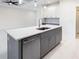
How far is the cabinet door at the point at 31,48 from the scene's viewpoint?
7.47 ft

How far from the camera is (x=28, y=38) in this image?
2400mm

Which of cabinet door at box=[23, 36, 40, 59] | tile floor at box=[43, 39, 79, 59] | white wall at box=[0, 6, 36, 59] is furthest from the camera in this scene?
white wall at box=[0, 6, 36, 59]

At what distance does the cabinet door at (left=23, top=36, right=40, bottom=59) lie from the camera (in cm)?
228

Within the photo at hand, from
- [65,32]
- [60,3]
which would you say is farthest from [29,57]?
[60,3]

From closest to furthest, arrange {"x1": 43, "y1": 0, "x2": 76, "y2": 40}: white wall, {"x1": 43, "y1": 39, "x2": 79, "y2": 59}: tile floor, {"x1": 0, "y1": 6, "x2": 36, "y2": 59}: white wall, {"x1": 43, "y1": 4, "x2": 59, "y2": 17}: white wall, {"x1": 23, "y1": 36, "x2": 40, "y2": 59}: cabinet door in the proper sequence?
{"x1": 23, "y1": 36, "x2": 40, "y2": 59}: cabinet door, {"x1": 43, "y1": 39, "x2": 79, "y2": 59}: tile floor, {"x1": 43, "y1": 0, "x2": 76, "y2": 40}: white wall, {"x1": 43, "y1": 4, "x2": 59, "y2": 17}: white wall, {"x1": 0, "y1": 6, "x2": 36, "y2": 59}: white wall

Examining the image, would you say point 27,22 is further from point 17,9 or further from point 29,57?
point 29,57

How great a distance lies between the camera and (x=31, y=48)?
2512mm

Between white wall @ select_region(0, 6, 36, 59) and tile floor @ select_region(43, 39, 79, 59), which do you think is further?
white wall @ select_region(0, 6, 36, 59)

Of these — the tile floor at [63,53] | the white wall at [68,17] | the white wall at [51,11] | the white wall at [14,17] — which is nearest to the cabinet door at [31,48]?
the tile floor at [63,53]

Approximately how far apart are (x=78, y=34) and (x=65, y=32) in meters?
1.01

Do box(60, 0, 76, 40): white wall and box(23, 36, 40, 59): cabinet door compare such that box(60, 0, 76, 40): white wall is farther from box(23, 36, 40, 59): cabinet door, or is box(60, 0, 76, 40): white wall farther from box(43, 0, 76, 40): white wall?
box(23, 36, 40, 59): cabinet door

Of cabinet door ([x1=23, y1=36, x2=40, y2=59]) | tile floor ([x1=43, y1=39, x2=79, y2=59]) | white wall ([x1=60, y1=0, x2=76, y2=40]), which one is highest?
white wall ([x1=60, y1=0, x2=76, y2=40])

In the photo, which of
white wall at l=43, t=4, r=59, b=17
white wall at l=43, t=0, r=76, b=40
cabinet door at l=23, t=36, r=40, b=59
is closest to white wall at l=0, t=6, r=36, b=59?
white wall at l=43, t=4, r=59, b=17

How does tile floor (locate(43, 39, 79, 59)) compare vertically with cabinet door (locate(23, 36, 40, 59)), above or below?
below
